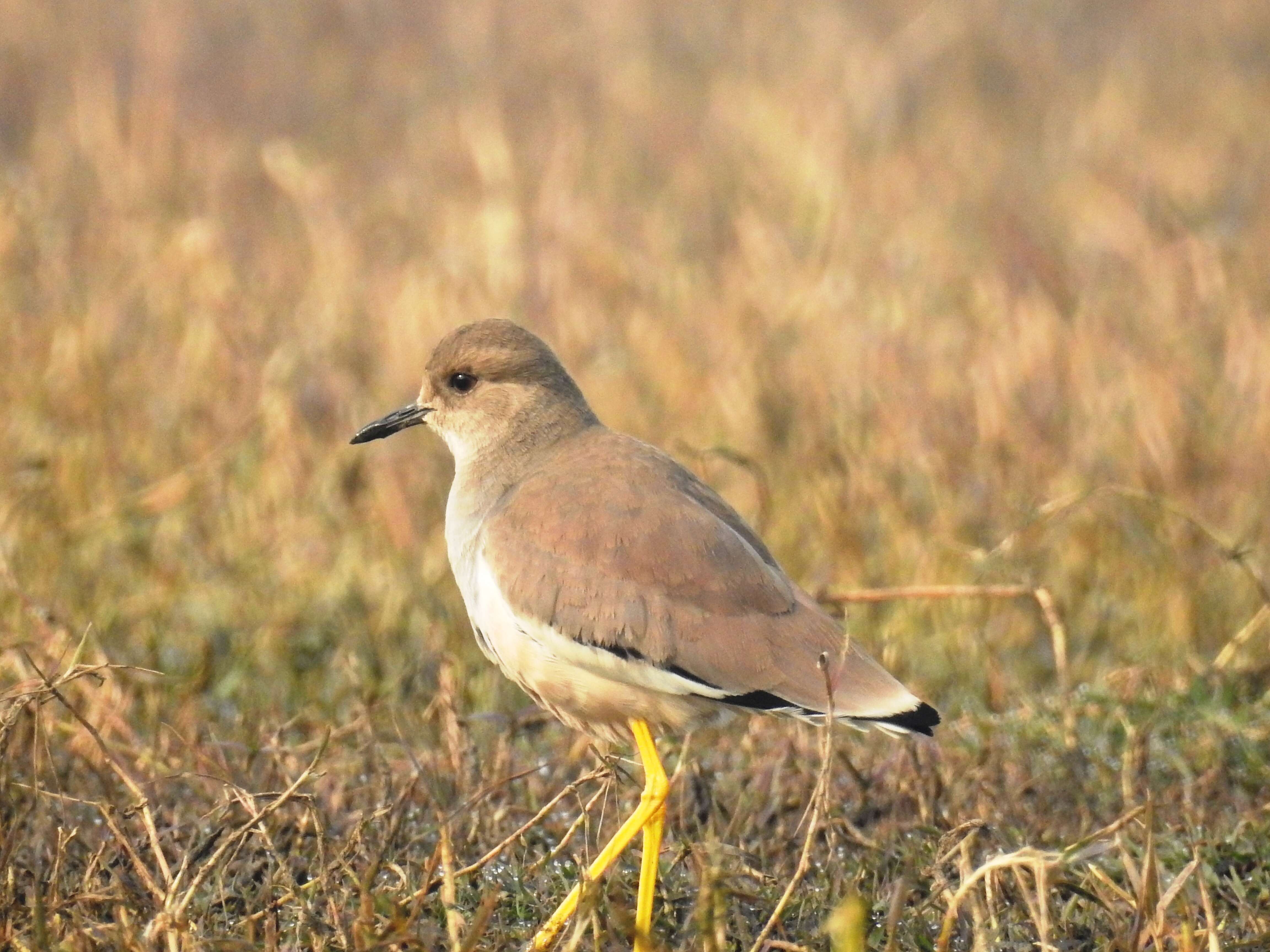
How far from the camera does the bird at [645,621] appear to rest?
3676mm

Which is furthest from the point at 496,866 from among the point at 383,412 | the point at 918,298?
the point at 918,298

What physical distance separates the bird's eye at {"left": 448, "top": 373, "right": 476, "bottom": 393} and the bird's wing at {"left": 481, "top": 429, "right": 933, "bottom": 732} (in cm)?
59

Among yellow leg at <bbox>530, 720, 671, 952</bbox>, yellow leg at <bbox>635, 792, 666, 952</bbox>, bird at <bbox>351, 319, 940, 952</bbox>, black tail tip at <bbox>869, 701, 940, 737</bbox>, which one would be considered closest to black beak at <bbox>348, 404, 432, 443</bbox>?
bird at <bbox>351, 319, 940, 952</bbox>

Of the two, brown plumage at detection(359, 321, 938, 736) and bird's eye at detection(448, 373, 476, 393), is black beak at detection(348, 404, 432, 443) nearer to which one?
bird's eye at detection(448, 373, 476, 393)

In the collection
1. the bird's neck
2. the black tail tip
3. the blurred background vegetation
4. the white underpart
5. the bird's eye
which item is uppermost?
the bird's eye

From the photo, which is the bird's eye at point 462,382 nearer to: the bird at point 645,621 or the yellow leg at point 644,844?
the bird at point 645,621

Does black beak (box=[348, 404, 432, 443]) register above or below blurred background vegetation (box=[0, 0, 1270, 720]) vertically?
above

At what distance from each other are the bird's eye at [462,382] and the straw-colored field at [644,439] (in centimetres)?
65

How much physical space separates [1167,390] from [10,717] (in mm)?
4284

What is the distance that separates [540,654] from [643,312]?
384 cm

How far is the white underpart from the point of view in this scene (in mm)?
3699

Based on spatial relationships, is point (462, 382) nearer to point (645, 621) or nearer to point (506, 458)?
point (506, 458)

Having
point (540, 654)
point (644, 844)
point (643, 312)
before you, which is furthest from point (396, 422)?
point (643, 312)

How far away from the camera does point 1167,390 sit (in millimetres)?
6516
